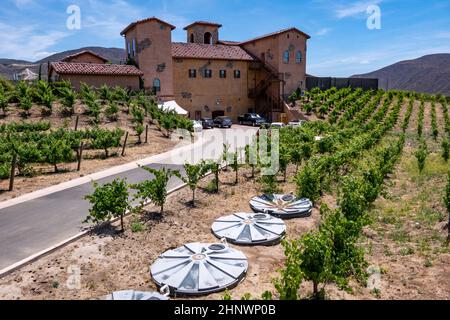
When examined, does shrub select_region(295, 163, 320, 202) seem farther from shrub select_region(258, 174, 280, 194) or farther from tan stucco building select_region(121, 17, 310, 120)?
tan stucco building select_region(121, 17, 310, 120)

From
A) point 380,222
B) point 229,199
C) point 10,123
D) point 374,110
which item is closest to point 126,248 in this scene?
point 229,199

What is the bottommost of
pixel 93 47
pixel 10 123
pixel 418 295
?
pixel 418 295

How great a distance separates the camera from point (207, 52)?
45969 mm

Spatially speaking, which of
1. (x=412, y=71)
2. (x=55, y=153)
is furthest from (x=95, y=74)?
Answer: (x=412, y=71)

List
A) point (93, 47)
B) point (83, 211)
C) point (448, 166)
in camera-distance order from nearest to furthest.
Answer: point (83, 211), point (448, 166), point (93, 47)

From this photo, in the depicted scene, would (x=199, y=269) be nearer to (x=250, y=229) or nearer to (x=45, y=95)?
(x=250, y=229)

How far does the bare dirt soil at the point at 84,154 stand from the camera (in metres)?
15.6

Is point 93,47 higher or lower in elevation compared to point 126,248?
higher

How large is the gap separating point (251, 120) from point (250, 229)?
34417 mm

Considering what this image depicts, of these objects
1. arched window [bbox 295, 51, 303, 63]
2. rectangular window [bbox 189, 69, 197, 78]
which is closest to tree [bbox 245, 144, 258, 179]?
rectangular window [bbox 189, 69, 197, 78]

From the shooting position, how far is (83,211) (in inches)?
475

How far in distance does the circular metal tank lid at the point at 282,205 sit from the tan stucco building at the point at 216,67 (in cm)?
2992
